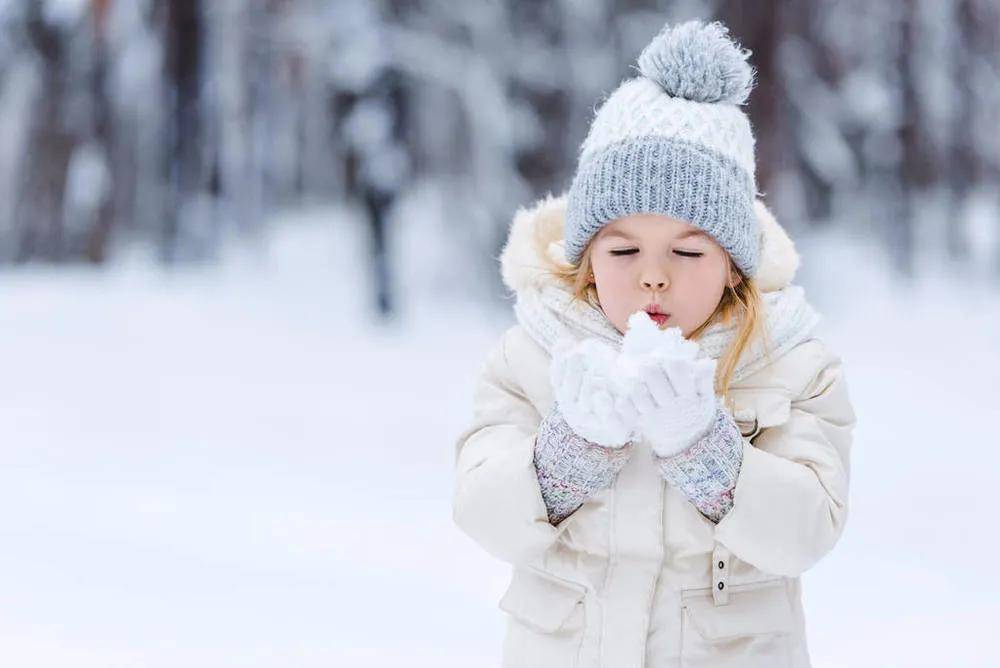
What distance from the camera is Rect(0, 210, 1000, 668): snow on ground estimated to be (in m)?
3.65

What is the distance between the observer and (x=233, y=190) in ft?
38.1

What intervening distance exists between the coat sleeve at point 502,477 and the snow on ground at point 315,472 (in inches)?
74.5

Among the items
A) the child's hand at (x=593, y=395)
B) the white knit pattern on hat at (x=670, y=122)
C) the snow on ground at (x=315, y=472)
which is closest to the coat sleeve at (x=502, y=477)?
the child's hand at (x=593, y=395)

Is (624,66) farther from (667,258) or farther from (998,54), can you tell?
(667,258)

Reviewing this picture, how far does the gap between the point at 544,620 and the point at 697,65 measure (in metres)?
0.79

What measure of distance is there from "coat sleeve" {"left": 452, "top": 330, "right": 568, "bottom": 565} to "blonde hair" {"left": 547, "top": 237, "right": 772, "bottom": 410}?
146 mm

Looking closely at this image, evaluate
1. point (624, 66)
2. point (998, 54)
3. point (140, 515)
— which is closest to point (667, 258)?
point (140, 515)

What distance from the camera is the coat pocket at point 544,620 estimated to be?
5.13 ft

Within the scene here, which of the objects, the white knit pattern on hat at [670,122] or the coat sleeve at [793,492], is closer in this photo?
the coat sleeve at [793,492]

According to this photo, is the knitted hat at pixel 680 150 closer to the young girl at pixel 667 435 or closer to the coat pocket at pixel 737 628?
the young girl at pixel 667 435

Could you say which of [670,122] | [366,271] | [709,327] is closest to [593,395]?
[709,327]

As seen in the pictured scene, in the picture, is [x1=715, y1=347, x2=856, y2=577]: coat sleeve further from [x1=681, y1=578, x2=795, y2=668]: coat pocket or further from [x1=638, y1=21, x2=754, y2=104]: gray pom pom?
[x1=638, y1=21, x2=754, y2=104]: gray pom pom

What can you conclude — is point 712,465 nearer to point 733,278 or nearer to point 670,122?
point 733,278

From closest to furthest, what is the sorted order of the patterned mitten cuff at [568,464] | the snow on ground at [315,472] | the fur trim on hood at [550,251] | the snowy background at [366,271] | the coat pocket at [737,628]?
the patterned mitten cuff at [568,464]
the coat pocket at [737,628]
the fur trim on hood at [550,251]
the snow on ground at [315,472]
the snowy background at [366,271]
